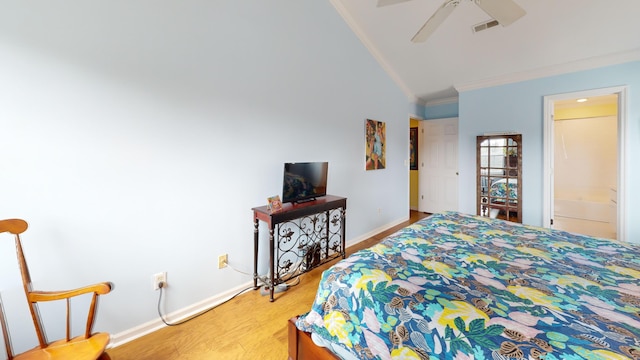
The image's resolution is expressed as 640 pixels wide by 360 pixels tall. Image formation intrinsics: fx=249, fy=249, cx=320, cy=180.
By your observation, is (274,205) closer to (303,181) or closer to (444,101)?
(303,181)

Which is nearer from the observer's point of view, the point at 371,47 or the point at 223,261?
the point at 223,261

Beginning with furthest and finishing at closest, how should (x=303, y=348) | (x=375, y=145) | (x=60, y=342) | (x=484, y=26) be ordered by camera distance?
(x=375, y=145) → (x=484, y=26) → (x=303, y=348) → (x=60, y=342)

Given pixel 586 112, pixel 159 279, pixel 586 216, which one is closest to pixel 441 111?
pixel 586 112

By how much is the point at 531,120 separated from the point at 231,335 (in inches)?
174

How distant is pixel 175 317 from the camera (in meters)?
1.87

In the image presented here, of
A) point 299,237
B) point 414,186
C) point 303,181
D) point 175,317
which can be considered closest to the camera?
point 175,317

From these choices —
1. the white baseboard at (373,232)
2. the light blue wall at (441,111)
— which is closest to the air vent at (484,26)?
the light blue wall at (441,111)

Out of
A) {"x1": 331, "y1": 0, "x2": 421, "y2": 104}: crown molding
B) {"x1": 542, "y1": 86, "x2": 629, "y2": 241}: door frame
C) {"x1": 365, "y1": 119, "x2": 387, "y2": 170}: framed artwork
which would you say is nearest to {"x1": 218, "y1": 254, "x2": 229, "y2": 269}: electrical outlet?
{"x1": 365, "y1": 119, "x2": 387, "y2": 170}: framed artwork

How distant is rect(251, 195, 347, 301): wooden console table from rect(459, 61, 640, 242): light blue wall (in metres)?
2.57

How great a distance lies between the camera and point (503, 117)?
3.71m

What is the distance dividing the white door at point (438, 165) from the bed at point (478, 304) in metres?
3.29

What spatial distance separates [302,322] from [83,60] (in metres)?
1.96

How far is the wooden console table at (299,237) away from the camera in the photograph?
2170 mm

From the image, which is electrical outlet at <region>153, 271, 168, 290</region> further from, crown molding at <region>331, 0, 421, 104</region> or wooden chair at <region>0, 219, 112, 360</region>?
crown molding at <region>331, 0, 421, 104</region>
